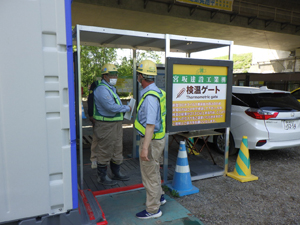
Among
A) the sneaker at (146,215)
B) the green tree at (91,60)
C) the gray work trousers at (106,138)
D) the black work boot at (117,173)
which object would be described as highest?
the green tree at (91,60)

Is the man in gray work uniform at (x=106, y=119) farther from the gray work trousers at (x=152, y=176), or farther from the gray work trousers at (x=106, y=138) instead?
the gray work trousers at (x=152, y=176)

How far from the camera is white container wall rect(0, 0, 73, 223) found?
2004 mm

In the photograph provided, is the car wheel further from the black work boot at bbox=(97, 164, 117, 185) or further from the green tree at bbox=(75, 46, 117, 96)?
Result: the green tree at bbox=(75, 46, 117, 96)

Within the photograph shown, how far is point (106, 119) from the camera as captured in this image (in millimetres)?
4035

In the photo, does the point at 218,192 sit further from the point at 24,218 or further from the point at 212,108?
the point at 24,218

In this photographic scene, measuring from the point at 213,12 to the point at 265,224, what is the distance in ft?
41.1

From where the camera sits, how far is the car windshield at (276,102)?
5309 millimetres

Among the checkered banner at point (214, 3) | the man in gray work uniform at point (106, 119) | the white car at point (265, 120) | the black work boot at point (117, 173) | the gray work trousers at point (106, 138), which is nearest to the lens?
the man in gray work uniform at point (106, 119)

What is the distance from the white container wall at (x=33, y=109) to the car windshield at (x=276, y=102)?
443 cm

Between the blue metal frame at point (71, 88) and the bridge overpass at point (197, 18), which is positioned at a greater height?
the bridge overpass at point (197, 18)

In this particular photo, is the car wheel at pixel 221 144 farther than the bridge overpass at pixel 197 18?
No

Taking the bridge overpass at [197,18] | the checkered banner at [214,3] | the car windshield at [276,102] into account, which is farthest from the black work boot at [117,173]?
the checkered banner at [214,3]

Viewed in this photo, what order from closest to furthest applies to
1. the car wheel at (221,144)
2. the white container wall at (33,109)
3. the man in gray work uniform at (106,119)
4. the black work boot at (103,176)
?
the white container wall at (33,109) < the man in gray work uniform at (106,119) < the black work boot at (103,176) < the car wheel at (221,144)

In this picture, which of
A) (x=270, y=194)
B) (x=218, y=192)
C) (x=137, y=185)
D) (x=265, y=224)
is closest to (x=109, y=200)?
(x=137, y=185)
